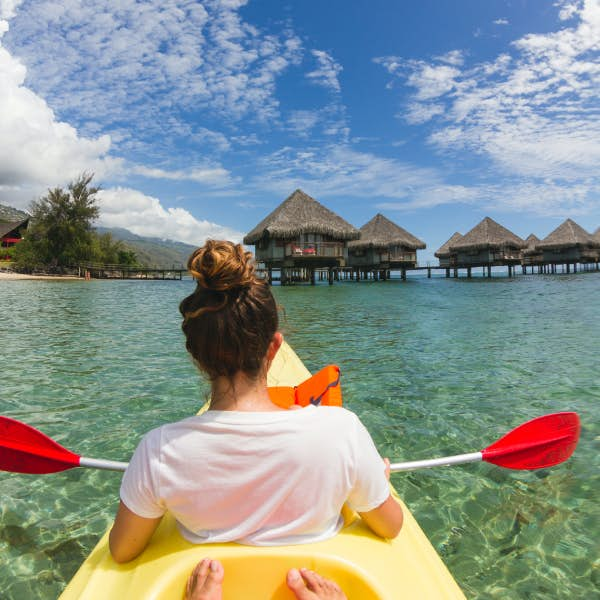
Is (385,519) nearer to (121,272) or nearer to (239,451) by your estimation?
(239,451)

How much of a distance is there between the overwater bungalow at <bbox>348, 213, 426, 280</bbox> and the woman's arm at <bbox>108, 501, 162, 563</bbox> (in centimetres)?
4008

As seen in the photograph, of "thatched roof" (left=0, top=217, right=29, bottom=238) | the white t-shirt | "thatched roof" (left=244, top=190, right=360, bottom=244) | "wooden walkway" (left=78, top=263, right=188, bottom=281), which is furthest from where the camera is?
"thatched roof" (left=0, top=217, right=29, bottom=238)

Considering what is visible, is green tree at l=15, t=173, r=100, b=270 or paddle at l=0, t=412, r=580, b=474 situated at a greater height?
green tree at l=15, t=173, r=100, b=270

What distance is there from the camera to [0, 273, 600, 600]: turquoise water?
2.33 m

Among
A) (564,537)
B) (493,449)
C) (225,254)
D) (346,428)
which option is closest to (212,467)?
(346,428)

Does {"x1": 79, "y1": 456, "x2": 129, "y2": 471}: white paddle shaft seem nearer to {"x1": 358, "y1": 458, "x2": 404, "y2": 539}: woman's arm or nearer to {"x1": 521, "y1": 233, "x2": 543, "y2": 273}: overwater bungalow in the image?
{"x1": 358, "y1": 458, "x2": 404, "y2": 539}: woman's arm

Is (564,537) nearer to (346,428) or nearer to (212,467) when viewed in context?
(346,428)

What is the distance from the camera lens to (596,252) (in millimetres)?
48812

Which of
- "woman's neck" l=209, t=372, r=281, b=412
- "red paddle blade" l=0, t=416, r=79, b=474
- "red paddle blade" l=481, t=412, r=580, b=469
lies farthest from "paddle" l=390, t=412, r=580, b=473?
"red paddle blade" l=0, t=416, r=79, b=474

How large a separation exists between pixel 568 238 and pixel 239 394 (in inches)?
2138

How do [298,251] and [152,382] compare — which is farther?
[298,251]

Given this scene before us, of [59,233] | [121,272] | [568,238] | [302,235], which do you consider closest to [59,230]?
[59,233]

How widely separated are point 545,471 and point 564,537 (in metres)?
0.78

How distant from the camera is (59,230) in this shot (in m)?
42.4
